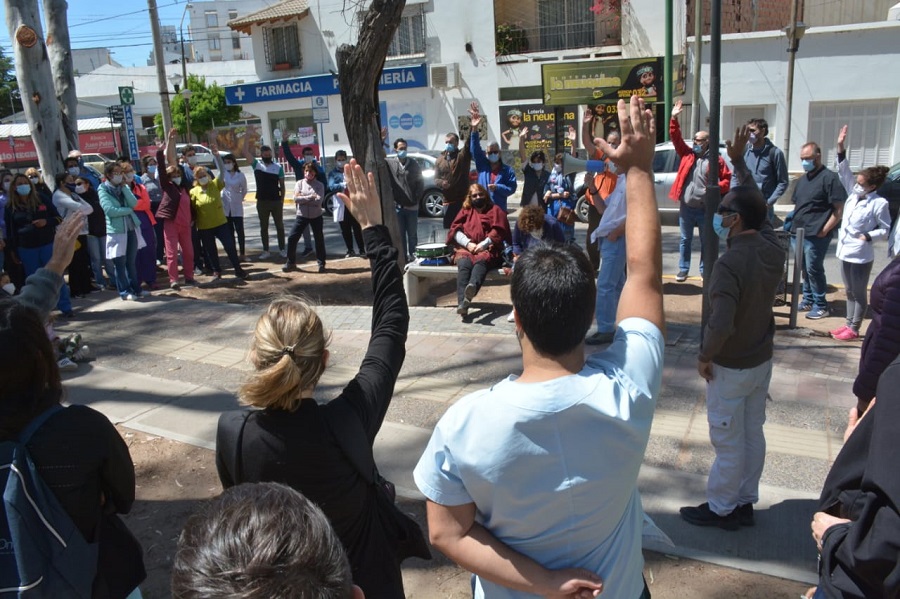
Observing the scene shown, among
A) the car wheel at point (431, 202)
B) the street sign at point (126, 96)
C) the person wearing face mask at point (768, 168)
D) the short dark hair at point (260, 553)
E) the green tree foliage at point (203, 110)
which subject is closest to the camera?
the short dark hair at point (260, 553)

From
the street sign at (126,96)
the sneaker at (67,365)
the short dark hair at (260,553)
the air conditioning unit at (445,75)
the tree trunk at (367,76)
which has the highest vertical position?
the air conditioning unit at (445,75)

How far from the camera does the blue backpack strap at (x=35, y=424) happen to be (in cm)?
212

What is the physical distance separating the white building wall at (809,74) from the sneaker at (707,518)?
20.4 metres

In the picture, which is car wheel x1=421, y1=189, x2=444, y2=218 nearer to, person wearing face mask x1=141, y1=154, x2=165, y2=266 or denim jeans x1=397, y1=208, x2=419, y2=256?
denim jeans x1=397, y1=208, x2=419, y2=256

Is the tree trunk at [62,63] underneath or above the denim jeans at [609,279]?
above

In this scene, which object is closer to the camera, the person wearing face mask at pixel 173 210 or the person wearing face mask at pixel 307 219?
the person wearing face mask at pixel 173 210

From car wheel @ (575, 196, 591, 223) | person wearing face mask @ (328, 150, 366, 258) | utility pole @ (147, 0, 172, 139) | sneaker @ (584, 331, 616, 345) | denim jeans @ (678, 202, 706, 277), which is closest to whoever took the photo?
sneaker @ (584, 331, 616, 345)

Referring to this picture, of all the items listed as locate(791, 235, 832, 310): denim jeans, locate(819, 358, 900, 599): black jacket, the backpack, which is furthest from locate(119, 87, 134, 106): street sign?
locate(819, 358, 900, 599): black jacket

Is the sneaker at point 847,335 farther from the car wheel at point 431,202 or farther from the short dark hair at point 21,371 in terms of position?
the car wheel at point 431,202

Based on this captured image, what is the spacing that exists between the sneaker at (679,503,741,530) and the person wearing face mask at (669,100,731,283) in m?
5.16

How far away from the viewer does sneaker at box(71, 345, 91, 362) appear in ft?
22.8

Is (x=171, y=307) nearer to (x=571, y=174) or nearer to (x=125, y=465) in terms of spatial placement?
(x=125, y=465)

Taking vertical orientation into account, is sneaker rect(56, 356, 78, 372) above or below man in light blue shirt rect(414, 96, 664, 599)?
below

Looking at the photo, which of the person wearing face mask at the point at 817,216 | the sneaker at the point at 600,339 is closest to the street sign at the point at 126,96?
the sneaker at the point at 600,339
